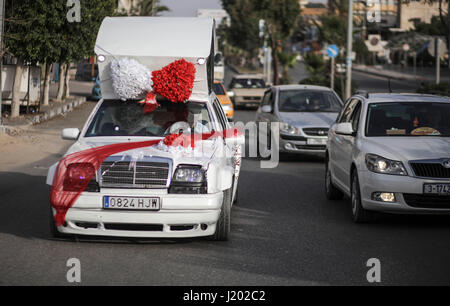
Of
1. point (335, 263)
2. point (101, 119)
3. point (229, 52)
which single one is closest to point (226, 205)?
point (335, 263)

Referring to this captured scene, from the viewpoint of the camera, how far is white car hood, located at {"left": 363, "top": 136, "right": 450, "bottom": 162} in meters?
9.02

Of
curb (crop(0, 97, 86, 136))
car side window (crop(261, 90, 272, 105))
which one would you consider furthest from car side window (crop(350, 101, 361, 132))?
curb (crop(0, 97, 86, 136))

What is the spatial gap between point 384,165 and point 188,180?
8.96 feet

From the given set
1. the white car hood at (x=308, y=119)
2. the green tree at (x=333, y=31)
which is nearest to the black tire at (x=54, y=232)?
the white car hood at (x=308, y=119)

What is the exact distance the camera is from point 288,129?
56.0 feet

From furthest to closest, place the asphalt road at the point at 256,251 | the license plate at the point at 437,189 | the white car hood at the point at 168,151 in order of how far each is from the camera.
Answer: the license plate at the point at 437,189 < the white car hood at the point at 168,151 < the asphalt road at the point at 256,251

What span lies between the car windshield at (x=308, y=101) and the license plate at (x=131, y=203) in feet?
36.1

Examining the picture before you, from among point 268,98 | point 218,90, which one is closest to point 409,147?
point 268,98

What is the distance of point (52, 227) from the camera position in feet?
25.8

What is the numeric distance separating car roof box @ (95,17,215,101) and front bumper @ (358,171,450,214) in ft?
7.54

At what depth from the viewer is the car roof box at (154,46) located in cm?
924

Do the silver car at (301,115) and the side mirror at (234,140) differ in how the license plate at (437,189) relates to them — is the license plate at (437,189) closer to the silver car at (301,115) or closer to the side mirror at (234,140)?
the side mirror at (234,140)
